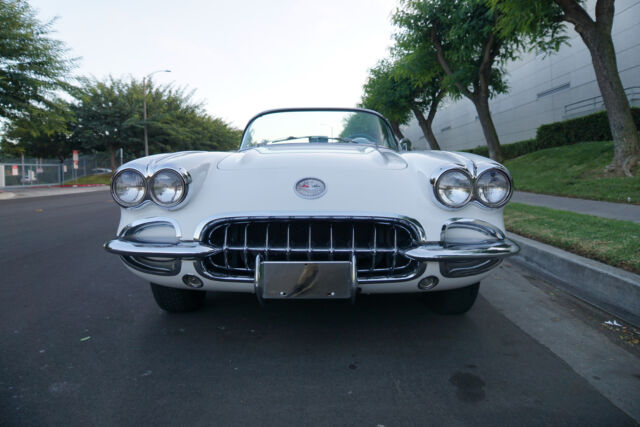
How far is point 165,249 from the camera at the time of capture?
1.90 metres

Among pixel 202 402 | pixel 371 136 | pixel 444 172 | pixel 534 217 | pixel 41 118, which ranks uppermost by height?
pixel 41 118

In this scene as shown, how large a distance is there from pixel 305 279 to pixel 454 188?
0.89 meters

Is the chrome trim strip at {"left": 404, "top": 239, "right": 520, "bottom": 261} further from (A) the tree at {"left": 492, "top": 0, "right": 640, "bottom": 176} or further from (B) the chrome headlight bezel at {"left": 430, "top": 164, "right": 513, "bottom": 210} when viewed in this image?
(A) the tree at {"left": 492, "top": 0, "right": 640, "bottom": 176}

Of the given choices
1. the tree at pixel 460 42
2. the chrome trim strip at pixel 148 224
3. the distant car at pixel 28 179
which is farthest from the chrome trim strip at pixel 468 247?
the distant car at pixel 28 179

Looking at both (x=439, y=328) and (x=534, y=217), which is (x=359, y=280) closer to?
(x=439, y=328)

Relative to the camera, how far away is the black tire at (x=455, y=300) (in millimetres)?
2367

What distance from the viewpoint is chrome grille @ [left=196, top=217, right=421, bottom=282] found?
1912mm

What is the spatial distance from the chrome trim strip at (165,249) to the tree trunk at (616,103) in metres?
9.28

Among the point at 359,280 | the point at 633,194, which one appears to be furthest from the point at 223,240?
the point at 633,194

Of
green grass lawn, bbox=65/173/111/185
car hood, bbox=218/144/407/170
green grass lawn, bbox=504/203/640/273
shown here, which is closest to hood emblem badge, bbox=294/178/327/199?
car hood, bbox=218/144/407/170

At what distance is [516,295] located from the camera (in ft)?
9.73

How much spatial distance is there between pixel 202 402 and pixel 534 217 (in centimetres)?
501

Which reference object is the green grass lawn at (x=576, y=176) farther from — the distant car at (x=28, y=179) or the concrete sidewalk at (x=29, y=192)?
the distant car at (x=28, y=179)

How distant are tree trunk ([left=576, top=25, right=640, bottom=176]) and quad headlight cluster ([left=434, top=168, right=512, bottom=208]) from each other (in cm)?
807
